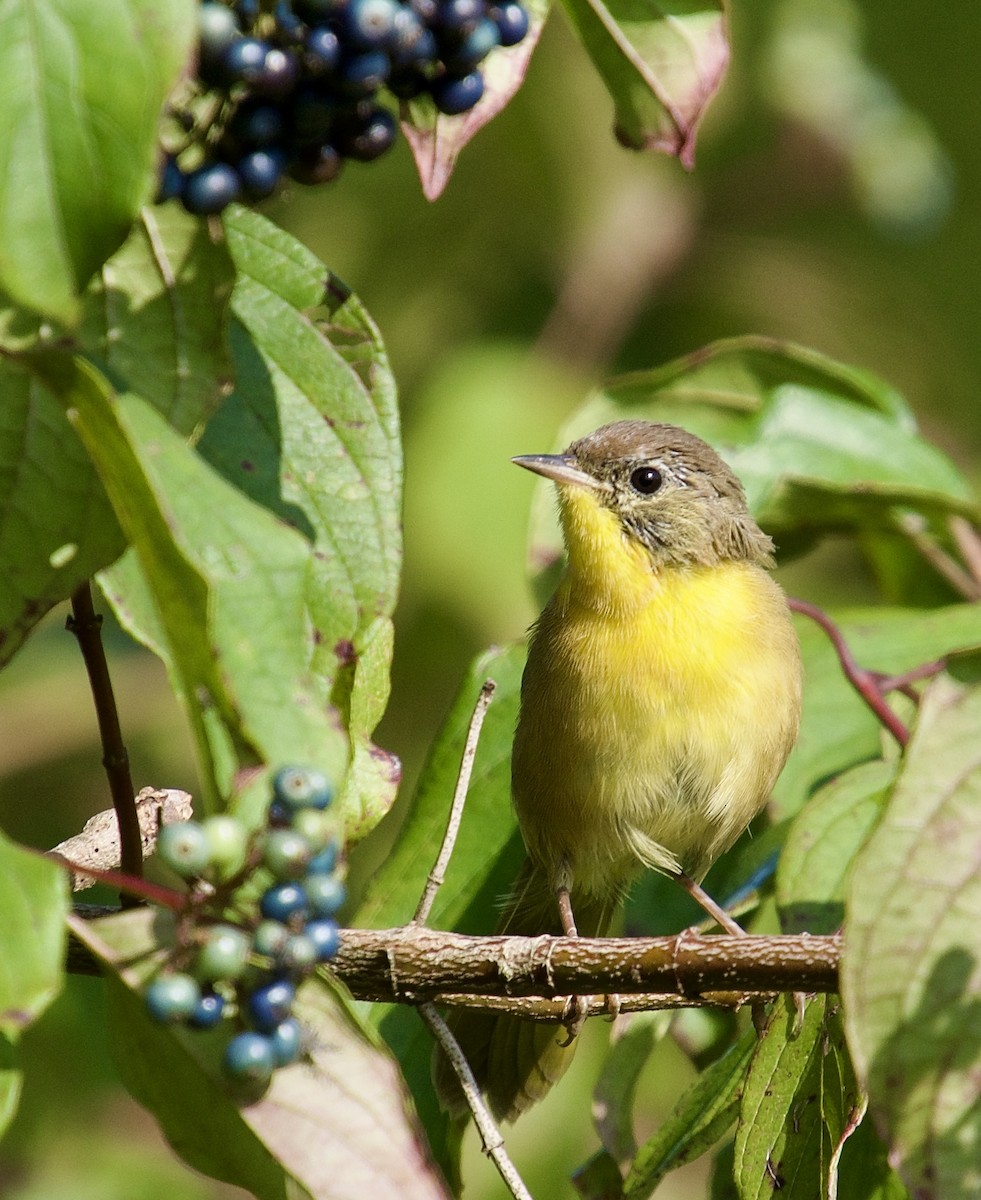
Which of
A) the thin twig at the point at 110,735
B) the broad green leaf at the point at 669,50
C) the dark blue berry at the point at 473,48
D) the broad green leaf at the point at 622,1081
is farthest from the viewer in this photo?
the broad green leaf at the point at 622,1081

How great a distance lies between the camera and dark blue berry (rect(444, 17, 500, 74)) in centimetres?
223

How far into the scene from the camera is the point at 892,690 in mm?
3770

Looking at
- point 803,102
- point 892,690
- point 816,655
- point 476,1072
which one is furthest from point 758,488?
point 803,102

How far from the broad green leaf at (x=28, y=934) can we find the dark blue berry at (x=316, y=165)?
1015mm

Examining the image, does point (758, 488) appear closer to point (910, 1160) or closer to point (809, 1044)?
point (809, 1044)

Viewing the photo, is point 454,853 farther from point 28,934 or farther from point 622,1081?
point 28,934

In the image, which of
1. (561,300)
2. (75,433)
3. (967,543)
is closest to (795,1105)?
(75,433)

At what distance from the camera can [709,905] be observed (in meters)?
3.75

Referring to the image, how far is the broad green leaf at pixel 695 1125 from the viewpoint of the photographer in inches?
121

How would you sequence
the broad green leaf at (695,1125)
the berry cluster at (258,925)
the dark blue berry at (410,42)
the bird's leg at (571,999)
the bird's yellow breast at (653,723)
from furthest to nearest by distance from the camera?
the bird's yellow breast at (653,723), the bird's leg at (571,999), the broad green leaf at (695,1125), the dark blue berry at (410,42), the berry cluster at (258,925)

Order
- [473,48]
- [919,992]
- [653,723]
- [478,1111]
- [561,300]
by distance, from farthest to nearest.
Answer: [561,300] → [653,723] → [478,1111] → [473,48] → [919,992]

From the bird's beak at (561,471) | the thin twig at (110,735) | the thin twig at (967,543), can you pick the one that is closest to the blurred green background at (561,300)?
the bird's beak at (561,471)

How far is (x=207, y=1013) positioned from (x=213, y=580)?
0.55 meters

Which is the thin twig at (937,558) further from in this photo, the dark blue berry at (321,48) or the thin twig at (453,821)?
the dark blue berry at (321,48)
